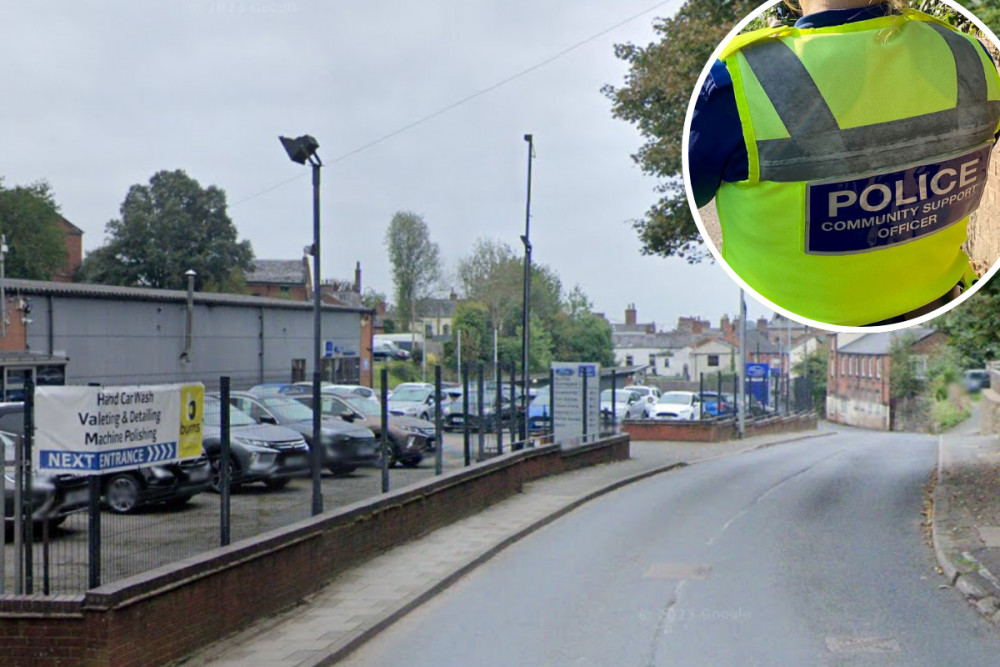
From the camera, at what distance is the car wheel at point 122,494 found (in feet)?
29.6

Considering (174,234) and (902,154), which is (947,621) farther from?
(174,234)

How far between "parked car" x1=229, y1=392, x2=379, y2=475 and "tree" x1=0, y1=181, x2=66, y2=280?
43.0m

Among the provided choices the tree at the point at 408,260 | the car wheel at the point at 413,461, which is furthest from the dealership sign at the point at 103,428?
the tree at the point at 408,260

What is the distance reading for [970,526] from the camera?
1605 centimetres

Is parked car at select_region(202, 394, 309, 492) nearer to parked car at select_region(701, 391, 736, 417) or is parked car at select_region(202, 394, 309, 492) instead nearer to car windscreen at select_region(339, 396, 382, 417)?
car windscreen at select_region(339, 396, 382, 417)

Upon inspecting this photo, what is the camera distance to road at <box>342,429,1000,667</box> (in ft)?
31.7

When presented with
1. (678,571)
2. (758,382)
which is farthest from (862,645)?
(758,382)

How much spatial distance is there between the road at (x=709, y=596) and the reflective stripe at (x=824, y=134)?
8.30 metres

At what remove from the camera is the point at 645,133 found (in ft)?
73.7

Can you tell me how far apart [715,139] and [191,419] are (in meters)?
9.10

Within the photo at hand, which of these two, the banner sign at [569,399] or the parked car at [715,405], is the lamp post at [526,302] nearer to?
the banner sign at [569,399]

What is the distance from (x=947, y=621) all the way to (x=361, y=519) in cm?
694

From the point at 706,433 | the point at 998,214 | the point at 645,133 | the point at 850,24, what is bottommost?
the point at 706,433

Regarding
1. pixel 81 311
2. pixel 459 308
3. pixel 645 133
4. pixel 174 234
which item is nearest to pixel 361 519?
pixel 645 133
